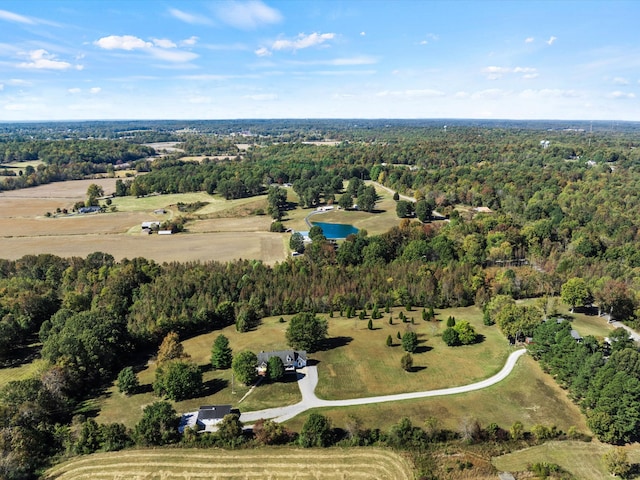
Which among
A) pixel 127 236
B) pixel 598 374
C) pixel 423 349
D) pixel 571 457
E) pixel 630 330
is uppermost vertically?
pixel 598 374

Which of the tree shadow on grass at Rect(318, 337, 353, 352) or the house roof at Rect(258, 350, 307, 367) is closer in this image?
the house roof at Rect(258, 350, 307, 367)

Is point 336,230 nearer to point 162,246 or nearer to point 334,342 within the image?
point 162,246

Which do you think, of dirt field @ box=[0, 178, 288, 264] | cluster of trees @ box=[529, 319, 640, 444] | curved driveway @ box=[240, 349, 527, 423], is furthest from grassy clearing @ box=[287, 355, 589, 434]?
dirt field @ box=[0, 178, 288, 264]

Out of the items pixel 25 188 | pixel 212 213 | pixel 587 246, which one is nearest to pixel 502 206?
pixel 587 246

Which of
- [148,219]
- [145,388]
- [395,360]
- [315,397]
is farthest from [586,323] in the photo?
[148,219]

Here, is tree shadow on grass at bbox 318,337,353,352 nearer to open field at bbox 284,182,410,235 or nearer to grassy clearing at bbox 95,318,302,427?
grassy clearing at bbox 95,318,302,427
